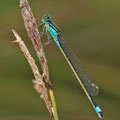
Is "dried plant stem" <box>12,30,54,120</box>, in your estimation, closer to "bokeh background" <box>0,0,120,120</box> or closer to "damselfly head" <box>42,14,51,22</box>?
"damselfly head" <box>42,14,51,22</box>

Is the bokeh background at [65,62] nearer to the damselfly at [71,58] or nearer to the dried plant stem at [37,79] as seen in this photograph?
the damselfly at [71,58]

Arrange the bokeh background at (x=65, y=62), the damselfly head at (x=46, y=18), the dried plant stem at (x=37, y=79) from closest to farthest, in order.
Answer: the dried plant stem at (x=37, y=79) < the damselfly head at (x=46, y=18) < the bokeh background at (x=65, y=62)

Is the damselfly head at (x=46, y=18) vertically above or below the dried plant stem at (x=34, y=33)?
above

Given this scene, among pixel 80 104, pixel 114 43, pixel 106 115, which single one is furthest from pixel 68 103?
pixel 114 43

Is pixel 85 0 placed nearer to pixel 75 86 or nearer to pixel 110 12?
pixel 110 12

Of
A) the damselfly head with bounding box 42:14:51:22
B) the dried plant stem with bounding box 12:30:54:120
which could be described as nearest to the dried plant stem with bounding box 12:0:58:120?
the dried plant stem with bounding box 12:30:54:120

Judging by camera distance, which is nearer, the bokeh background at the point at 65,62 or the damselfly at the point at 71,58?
the damselfly at the point at 71,58

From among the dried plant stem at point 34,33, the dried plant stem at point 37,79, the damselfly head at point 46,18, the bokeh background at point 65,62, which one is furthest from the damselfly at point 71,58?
the dried plant stem at point 37,79

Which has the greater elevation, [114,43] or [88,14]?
[88,14]
